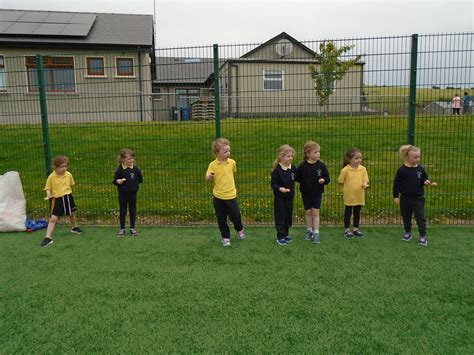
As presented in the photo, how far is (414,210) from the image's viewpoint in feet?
18.1

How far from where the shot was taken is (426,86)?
5.95 m

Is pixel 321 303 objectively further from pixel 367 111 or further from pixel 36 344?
pixel 367 111

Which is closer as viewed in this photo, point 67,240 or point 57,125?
point 67,240

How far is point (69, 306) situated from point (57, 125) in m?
4.13

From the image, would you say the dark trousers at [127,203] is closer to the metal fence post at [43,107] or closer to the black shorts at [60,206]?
the black shorts at [60,206]

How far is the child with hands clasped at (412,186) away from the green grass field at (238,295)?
11.9 inches

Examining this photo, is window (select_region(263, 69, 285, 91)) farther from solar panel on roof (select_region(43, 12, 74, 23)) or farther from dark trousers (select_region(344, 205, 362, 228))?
solar panel on roof (select_region(43, 12, 74, 23))

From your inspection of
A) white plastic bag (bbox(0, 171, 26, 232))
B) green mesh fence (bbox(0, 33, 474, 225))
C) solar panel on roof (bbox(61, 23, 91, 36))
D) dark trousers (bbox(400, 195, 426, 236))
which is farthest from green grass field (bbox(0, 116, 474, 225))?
Answer: solar panel on roof (bbox(61, 23, 91, 36))

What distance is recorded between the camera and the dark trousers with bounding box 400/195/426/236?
5.38 meters

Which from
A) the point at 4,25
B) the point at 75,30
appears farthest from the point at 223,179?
the point at 4,25

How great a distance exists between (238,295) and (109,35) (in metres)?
20.0

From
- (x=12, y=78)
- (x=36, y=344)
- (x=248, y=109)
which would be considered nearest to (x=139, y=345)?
(x=36, y=344)

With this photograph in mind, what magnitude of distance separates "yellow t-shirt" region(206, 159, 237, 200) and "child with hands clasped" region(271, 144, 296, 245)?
0.57 meters

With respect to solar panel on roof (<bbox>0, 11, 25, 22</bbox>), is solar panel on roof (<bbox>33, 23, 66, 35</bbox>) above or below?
below
